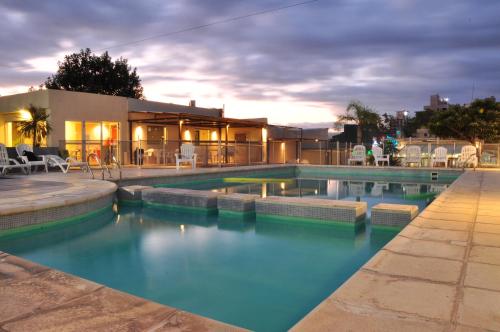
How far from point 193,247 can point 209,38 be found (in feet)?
41.0

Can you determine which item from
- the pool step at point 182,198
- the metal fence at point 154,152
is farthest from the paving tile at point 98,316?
the metal fence at point 154,152

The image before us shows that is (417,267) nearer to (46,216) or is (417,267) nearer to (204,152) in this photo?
(46,216)

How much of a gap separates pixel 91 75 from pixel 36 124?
15820 millimetres

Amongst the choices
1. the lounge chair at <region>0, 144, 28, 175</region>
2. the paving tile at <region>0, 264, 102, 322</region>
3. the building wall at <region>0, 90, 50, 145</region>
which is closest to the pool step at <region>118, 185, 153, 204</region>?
the lounge chair at <region>0, 144, 28, 175</region>

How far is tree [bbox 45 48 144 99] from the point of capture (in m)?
27.4

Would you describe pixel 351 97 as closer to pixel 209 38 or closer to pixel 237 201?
pixel 209 38

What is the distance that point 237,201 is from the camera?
6.39 m

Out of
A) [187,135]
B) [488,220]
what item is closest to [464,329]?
[488,220]

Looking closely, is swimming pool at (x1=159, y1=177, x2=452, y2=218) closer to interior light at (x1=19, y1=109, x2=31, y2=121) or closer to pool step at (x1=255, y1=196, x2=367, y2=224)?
pool step at (x1=255, y1=196, x2=367, y2=224)

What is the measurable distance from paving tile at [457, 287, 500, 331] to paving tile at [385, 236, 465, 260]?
2.23ft

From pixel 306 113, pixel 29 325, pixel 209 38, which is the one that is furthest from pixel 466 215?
pixel 306 113

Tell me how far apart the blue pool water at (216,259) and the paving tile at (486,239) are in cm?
120

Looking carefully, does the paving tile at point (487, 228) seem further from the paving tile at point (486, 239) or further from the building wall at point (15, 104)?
the building wall at point (15, 104)

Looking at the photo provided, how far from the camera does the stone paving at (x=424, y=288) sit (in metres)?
1.78
